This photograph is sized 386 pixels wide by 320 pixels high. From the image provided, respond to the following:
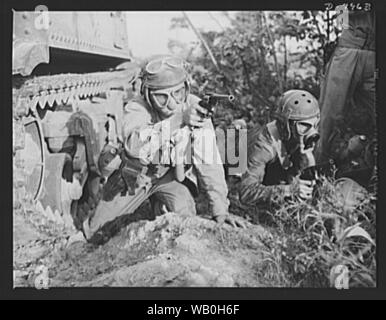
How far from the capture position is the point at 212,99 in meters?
2.65

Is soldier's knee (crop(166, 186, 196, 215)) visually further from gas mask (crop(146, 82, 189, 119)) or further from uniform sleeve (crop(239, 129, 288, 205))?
gas mask (crop(146, 82, 189, 119))

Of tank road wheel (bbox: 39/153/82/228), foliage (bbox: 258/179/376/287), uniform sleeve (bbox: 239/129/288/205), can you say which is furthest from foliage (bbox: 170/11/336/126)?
tank road wheel (bbox: 39/153/82/228)

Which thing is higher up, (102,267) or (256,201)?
(256,201)

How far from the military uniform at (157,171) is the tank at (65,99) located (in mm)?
73

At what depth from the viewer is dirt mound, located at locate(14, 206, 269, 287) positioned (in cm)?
263

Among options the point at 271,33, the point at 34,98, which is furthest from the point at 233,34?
the point at 34,98

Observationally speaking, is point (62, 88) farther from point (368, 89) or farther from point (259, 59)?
point (368, 89)

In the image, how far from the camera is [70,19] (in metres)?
2.66

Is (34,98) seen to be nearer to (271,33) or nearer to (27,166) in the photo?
(27,166)

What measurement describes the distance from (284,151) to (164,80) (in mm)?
599

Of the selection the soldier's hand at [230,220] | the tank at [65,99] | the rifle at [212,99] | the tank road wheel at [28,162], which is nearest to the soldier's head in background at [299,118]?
the rifle at [212,99]
